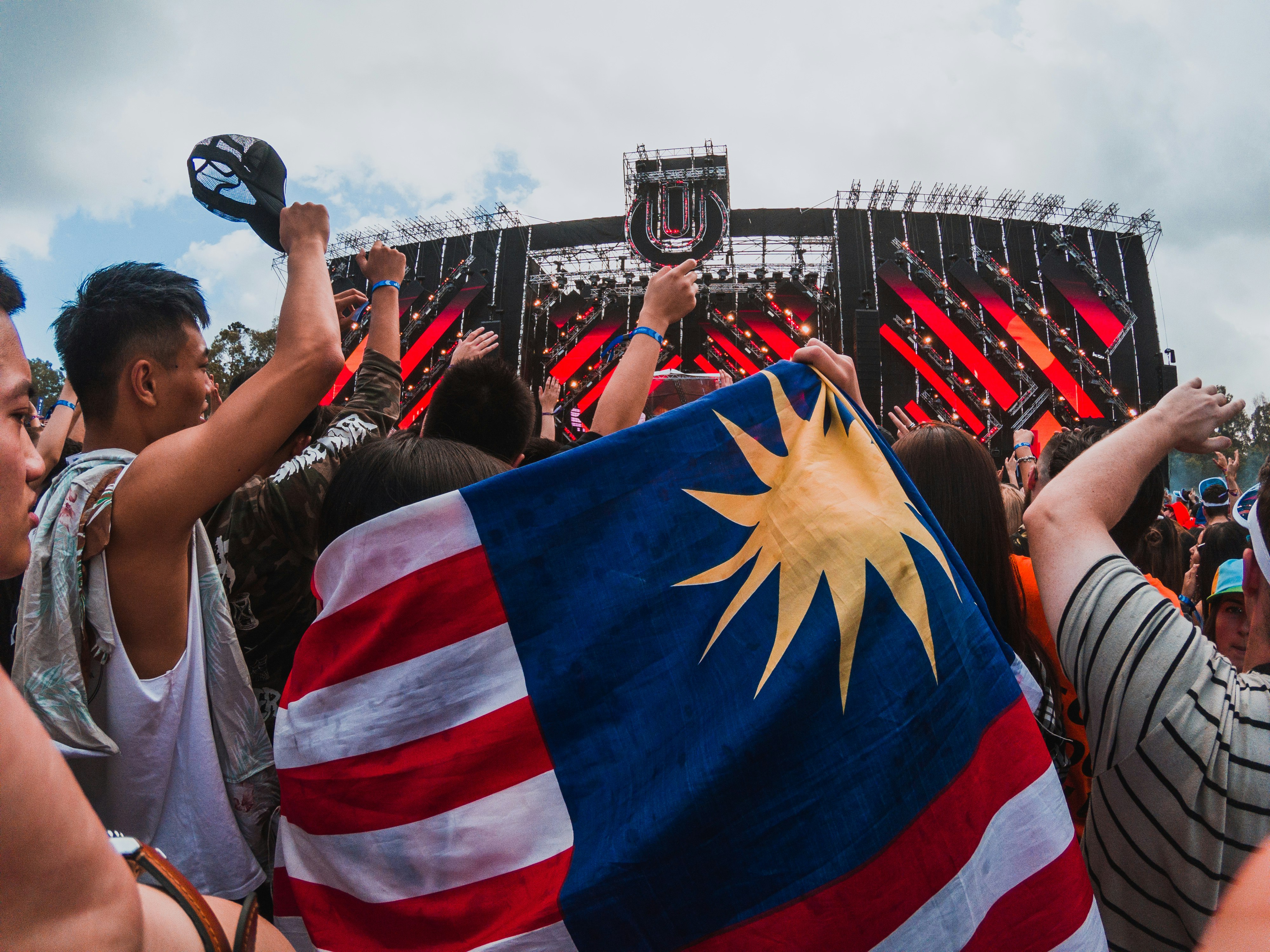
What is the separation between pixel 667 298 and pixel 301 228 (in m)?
1.04

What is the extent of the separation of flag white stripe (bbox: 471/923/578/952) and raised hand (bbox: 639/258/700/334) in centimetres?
156

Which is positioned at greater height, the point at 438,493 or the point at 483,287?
A: the point at 483,287

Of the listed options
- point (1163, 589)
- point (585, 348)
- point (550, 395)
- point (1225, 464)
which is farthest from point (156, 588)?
point (585, 348)

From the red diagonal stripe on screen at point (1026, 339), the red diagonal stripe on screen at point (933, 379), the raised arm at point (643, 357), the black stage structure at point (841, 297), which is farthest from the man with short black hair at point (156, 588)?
the red diagonal stripe on screen at point (1026, 339)

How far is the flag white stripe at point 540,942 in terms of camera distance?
39.6 inches

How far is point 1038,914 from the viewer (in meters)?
1.05

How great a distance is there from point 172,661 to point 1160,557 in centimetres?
350

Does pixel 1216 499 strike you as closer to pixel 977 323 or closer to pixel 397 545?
pixel 397 545

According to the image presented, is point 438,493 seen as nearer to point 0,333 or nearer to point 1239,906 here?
point 0,333

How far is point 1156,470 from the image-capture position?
147 cm

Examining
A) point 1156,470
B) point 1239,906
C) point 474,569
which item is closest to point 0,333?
point 474,569

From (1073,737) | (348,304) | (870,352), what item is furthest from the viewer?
(870,352)

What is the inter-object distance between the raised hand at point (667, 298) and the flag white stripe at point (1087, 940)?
64.9 inches

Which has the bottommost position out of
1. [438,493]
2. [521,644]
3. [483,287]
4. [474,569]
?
[521,644]
